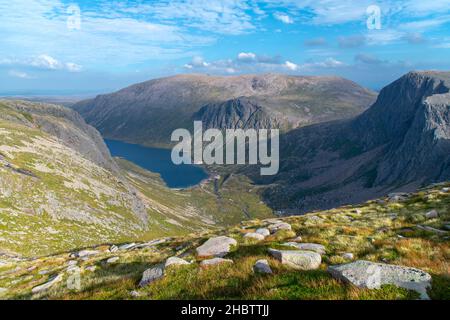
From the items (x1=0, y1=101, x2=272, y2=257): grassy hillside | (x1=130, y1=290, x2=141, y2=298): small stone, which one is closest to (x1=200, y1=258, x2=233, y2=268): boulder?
(x1=130, y1=290, x2=141, y2=298): small stone

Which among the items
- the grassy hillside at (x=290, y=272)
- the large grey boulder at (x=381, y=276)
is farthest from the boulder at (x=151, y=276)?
the large grey boulder at (x=381, y=276)

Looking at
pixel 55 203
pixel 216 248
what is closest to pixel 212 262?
pixel 216 248

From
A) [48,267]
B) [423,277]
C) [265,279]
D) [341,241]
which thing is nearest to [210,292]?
[265,279]

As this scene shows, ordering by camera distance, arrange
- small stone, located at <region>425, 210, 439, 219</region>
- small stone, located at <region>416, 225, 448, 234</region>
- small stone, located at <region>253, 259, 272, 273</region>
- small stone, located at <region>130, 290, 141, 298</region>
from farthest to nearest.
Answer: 1. small stone, located at <region>425, 210, 439, 219</region>
2. small stone, located at <region>416, 225, 448, 234</region>
3. small stone, located at <region>253, 259, 272, 273</region>
4. small stone, located at <region>130, 290, 141, 298</region>

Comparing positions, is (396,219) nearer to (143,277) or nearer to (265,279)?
(265,279)

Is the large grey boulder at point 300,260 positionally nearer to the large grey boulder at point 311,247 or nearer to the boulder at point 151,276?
the large grey boulder at point 311,247

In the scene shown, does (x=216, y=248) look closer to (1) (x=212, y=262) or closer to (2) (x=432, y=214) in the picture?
(1) (x=212, y=262)

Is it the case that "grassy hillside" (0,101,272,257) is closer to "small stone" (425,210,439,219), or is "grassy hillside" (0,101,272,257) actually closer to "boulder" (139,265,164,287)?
"boulder" (139,265,164,287)
